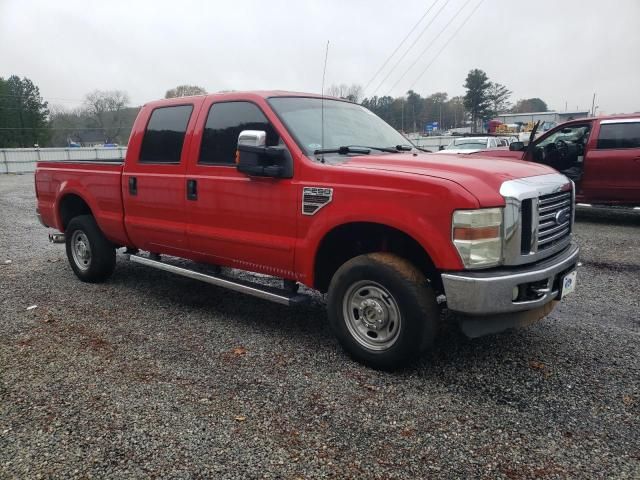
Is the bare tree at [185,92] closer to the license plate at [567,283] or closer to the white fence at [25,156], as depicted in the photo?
the license plate at [567,283]

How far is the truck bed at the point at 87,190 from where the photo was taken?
18.3 feet

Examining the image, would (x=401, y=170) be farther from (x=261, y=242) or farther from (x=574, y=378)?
(x=574, y=378)

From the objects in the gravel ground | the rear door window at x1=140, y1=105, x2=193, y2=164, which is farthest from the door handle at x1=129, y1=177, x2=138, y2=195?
the gravel ground

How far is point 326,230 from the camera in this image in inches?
149

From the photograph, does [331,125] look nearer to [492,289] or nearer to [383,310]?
[383,310]

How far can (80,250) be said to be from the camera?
6250 mm

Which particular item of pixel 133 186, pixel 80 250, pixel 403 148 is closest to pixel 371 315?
pixel 403 148

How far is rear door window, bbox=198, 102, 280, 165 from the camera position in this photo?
434cm

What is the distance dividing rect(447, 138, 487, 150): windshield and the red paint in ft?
44.3

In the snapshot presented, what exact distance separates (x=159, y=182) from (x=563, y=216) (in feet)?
11.7

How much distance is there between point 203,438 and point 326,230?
1.63 m

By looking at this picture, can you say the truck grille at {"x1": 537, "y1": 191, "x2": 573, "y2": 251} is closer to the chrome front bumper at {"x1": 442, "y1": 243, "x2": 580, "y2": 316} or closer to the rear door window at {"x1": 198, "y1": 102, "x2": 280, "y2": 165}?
the chrome front bumper at {"x1": 442, "y1": 243, "x2": 580, "y2": 316}

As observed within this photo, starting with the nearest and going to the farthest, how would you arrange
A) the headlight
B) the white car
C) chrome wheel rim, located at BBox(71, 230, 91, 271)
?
the headlight → chrome wheel rim, located at BBox(71, 230, 91, 271) → the white car

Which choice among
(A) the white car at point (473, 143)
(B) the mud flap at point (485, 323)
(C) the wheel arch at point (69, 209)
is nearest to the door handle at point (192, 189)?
(C) the wheel arch at point (69, 209)
